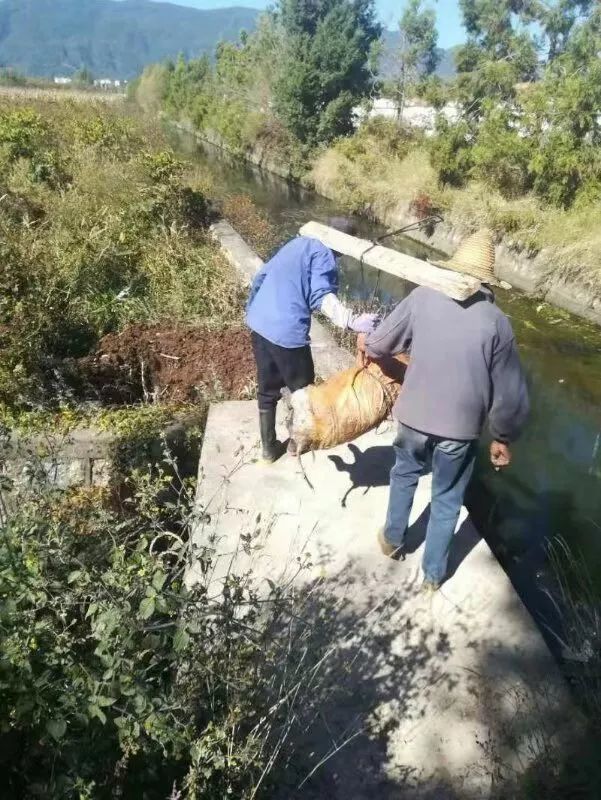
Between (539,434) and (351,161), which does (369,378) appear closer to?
(539,434)

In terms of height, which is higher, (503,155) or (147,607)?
(503,155)

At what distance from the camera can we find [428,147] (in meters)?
15.6

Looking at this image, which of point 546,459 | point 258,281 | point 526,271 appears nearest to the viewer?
point 258,281

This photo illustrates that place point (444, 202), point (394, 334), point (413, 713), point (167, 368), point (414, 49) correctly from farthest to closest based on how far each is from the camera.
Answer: point (414, 49), point (444, 202), point (167, 368), point (394, 334), point (413, 713)

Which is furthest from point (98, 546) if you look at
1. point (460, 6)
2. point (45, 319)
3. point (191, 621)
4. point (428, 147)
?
point (460, 6)

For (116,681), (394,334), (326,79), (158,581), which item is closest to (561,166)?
(394,334)

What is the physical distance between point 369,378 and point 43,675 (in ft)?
6.55

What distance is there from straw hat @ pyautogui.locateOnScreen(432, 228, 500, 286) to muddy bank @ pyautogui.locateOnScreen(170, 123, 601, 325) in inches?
300

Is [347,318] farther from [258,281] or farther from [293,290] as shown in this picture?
[258,281]

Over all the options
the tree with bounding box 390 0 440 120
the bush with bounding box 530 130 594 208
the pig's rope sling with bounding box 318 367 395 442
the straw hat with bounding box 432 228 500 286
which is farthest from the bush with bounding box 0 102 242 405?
the tree with bounding box 390 0 440 120

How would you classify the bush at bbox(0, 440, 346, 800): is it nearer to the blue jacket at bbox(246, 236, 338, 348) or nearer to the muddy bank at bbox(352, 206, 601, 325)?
the blue jacket at bbox(246, 236, 338, 348)

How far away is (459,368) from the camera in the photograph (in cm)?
248

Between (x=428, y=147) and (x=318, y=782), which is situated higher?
(x=428, y=147)

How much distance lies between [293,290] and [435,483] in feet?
4.26
